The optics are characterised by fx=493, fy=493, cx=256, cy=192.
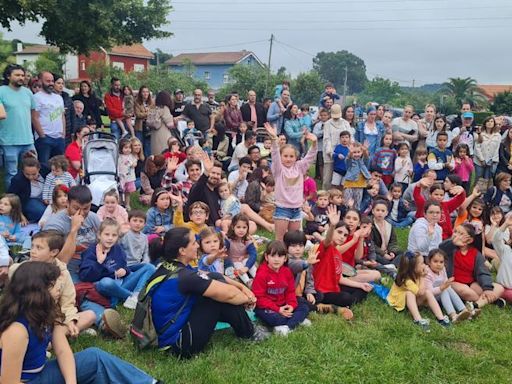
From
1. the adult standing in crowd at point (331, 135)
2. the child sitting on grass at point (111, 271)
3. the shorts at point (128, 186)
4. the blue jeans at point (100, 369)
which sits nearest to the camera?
the blue jeans at point (100, 369)

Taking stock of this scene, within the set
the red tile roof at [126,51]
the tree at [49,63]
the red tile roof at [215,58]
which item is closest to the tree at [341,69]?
the red tile roof at [215,58]

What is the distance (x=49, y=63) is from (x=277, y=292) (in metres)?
46.1

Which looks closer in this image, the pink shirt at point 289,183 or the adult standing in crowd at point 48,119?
the pink shirt at point 289,183

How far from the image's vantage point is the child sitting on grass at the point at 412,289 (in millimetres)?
5441

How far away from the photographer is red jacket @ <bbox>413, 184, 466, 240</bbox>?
7.46 m

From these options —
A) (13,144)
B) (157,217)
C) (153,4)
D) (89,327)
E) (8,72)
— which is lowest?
(89,327)

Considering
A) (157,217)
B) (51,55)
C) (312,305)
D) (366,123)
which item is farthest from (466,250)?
(51,55)

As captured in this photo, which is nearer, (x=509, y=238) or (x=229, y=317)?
(x=229, y=317)

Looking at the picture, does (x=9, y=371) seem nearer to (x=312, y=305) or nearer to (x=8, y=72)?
(x=312, y=305)

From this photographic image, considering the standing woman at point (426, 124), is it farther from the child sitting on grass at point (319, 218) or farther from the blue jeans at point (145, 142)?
the blue jeans at point (145, 142)

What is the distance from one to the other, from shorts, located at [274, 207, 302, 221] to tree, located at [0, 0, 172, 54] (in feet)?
22.2

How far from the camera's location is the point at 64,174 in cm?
755

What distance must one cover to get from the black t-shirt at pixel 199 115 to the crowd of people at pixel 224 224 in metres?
0.04

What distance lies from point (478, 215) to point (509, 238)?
0.72 m
